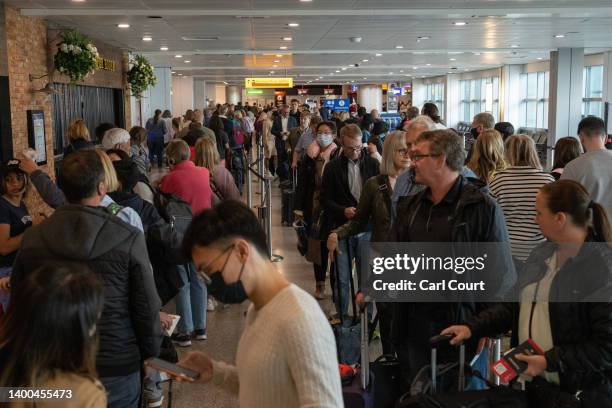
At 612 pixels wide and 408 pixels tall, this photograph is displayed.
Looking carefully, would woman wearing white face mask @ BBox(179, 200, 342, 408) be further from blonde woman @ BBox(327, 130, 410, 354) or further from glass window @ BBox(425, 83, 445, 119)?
glass window @ BBox(425, 83, 445, 119)

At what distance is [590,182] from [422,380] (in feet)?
9.75

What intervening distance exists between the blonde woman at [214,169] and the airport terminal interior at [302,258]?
0.8 inches

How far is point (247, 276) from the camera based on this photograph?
76.9 inches

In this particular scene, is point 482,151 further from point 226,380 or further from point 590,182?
point 226,380

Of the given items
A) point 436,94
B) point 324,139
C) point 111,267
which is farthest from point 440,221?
point 436,94

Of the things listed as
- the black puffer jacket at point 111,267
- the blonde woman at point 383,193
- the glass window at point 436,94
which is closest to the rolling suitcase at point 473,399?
the black puffer jacket at point 111,267

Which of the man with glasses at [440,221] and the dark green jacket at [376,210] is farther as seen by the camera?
the dark green jacket at [376,210]

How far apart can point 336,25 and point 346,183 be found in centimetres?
735

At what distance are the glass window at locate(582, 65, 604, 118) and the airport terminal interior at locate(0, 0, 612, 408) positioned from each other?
1203 centimetres

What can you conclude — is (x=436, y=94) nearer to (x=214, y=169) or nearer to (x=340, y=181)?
(x=214, y=169)

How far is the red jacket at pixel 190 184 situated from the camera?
19.7 feet

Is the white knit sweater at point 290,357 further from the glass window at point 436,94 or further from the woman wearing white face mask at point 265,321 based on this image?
the glass window at point 436,94

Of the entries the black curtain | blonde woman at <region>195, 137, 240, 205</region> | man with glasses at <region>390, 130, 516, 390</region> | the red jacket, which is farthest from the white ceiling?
man with glasses at <region>390, 130, 516, 390</region>

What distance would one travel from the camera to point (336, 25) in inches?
513
